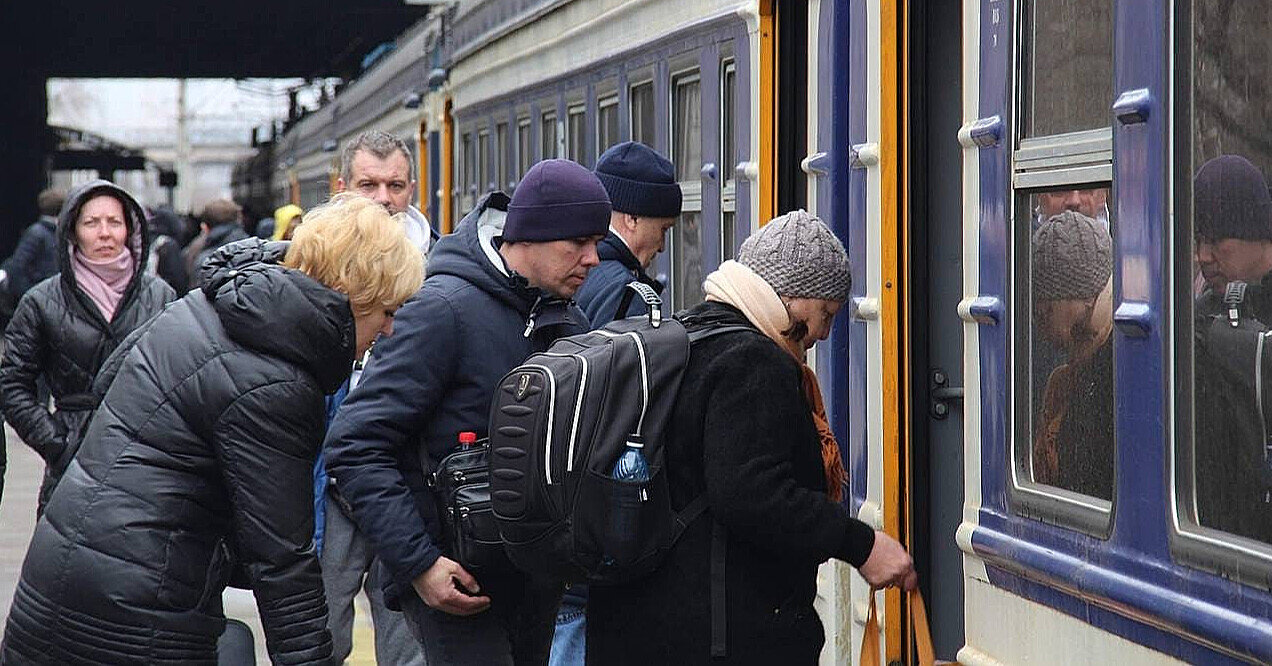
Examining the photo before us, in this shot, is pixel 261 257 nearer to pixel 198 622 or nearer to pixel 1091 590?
pixel 198 622

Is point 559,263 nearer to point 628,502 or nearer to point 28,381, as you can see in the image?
point 628,502

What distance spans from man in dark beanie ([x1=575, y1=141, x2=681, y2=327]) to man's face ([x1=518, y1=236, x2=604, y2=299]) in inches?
29.1

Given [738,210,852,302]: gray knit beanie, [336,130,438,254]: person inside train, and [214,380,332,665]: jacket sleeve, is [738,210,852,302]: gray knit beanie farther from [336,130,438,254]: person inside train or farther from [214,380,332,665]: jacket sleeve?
[336,130,438,254]: person inside train

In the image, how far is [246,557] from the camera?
11.8ft

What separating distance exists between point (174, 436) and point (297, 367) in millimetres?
230

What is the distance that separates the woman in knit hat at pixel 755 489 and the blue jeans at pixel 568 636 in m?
1.09

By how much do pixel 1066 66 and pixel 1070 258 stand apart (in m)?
0.31

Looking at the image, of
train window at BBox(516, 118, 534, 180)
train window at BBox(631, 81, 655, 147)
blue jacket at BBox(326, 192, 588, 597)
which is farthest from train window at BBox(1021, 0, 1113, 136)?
train window at BBox(516, 118, 534, 180)

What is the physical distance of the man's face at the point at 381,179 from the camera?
19.1 feet

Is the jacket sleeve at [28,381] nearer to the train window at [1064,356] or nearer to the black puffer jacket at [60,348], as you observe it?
the black puffer jacket at [60,348]

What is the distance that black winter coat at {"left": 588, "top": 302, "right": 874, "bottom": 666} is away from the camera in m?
3.45

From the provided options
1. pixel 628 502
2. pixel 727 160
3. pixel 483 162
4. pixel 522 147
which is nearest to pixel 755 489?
pixel 628 502

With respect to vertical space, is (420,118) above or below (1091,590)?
above

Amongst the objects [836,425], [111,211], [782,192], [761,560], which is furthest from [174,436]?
[111,211]
